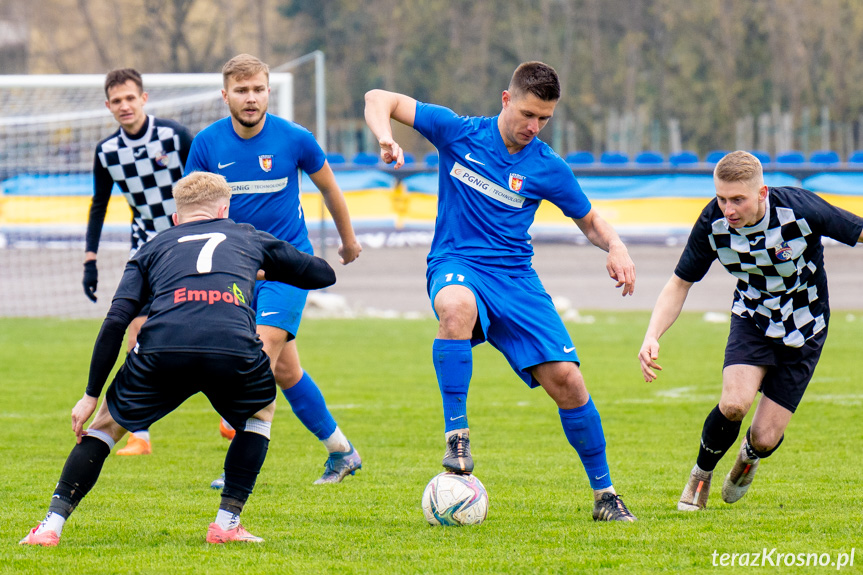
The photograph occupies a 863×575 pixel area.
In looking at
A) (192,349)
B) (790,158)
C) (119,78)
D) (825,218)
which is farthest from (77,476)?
(790,158)

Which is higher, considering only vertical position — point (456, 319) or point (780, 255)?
point (780, 255)

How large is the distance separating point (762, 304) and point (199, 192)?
2.56 metres

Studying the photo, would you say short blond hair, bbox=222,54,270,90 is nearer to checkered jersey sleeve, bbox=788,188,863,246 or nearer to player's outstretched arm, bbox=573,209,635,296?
player's outstretched arm, bbox=573,209,635,296

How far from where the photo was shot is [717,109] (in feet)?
134

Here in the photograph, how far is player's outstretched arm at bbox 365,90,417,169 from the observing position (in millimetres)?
4703

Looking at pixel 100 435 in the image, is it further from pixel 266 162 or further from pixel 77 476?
pixel 266 162

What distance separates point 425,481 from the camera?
5766 millimetres

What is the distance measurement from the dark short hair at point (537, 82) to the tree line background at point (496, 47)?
3403 cm

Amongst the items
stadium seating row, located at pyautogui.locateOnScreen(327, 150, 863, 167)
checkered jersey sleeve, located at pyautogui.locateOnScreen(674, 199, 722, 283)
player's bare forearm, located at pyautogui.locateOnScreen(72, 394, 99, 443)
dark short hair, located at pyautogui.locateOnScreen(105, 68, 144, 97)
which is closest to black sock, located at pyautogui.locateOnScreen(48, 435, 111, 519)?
player's bare forearm, located at pyautogui.locateOnScreen(72, 394, 99, 443)

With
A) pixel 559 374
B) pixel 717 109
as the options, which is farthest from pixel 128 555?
pixel 717 109

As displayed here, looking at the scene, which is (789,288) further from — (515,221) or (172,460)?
(172,460)

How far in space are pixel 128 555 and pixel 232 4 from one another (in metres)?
43.4

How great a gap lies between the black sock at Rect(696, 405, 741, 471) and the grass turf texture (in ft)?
0.82

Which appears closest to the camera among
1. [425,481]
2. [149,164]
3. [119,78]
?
[425,481]
